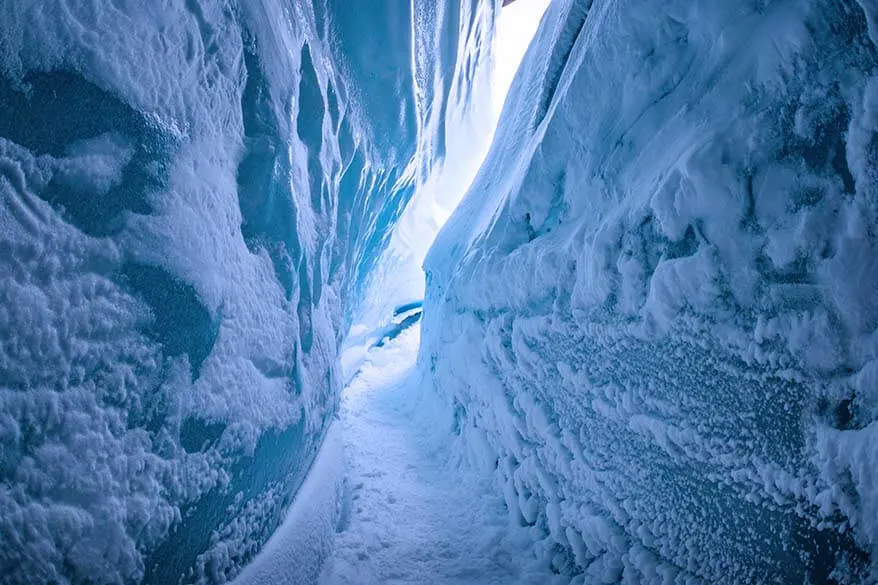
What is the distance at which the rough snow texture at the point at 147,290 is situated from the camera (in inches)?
35.8

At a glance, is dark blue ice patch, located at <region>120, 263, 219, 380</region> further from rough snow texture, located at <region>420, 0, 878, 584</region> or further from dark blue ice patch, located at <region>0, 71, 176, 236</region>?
rough snow texture, located at <region>420, 0, 878, 584</region>

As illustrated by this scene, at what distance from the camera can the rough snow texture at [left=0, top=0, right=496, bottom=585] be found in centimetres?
91

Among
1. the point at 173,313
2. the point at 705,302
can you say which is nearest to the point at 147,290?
the point at 173,313

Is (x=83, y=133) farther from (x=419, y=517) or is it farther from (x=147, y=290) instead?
(x=419, y=517)

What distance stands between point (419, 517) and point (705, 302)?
78.9 inches

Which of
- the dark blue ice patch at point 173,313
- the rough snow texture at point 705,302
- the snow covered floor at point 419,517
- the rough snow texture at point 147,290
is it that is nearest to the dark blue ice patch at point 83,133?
the rough snow texture at point 147,290

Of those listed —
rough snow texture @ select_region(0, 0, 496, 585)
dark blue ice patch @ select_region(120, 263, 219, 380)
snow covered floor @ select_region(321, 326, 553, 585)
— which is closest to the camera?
rough snow texture @ select_region(0, 0, 496, 585)

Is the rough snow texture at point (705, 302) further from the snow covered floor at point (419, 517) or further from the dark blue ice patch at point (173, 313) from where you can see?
the dark blue ice patch at point (173, 313)

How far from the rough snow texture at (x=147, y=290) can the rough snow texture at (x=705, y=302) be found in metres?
1.44

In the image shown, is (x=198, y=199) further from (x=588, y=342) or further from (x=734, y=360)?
(x=734, y=360)

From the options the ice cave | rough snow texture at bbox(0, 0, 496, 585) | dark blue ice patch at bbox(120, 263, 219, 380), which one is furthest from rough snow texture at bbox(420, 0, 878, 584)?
dark blue ice patch at bbox(120, 263, 219, 380)

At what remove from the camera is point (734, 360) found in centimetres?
126

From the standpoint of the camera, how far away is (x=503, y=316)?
2.48m

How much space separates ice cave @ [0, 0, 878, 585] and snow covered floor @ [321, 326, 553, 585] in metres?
0.02
